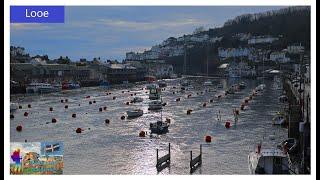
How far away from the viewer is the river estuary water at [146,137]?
422 centimetres

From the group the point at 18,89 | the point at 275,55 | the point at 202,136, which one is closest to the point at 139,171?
the point at 202,136

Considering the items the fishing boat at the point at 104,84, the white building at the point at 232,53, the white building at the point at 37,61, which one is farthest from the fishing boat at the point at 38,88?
the white building at the point at 232,53

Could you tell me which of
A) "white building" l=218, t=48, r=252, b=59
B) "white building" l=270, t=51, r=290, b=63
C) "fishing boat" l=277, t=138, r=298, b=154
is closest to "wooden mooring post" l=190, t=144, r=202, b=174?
"fishing boat" l=277, t=138, r=298, b=154

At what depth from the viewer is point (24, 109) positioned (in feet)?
29.1

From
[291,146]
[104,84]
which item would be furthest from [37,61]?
[291,146]

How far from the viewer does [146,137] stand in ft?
19.7

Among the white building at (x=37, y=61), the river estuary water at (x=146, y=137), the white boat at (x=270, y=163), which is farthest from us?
the white building at (x=37, y=61)

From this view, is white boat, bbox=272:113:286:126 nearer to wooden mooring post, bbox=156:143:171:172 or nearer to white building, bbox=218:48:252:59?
wooden mooring post, bbox=156:143:171:172

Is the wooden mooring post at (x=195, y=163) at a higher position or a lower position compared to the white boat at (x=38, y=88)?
lower

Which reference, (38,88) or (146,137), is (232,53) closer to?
(38,88)

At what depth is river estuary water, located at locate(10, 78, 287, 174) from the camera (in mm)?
4219

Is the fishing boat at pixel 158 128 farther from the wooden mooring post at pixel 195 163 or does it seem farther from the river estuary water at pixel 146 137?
the wooden mooring post at pixel 195 163

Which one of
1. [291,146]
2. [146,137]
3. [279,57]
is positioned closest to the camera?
[291,146]
